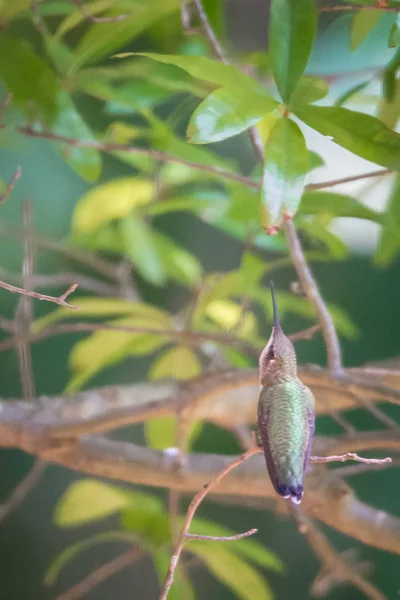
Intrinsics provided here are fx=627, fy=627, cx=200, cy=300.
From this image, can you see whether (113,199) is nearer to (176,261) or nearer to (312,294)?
(176,261)

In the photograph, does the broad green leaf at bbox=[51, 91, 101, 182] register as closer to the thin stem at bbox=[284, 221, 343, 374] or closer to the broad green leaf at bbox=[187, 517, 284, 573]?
the thin stem at bbox=[284, 221, 343, 374]

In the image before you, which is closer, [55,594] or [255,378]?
[255,378]

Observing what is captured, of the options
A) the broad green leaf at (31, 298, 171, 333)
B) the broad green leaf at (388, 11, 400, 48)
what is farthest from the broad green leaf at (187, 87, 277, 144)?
the broad green leaf at (31, 298, 171, 333)

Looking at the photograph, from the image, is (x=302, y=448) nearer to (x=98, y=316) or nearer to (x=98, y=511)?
(x=98, y=511)

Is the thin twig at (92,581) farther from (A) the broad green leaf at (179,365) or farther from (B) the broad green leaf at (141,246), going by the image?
(B) the broad green leaf at (141,246)

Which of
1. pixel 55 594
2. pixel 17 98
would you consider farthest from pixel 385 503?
pixel 17 98

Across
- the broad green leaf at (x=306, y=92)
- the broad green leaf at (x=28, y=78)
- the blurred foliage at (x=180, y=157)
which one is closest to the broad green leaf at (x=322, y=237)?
the blurred foliage at (x=180, y=157)

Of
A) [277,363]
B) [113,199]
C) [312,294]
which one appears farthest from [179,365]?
[277,363]
